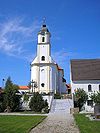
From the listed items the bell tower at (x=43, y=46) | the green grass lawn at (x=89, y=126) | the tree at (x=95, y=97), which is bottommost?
the green grass lawn at (x=89, y=126)

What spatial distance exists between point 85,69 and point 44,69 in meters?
14.1

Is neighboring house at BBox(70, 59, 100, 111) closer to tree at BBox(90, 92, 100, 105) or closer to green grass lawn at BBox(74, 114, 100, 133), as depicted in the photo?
tree at BBox(90, 92, 100, 105)

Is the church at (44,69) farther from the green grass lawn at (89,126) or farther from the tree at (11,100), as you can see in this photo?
the green grass lawn at (89,126)

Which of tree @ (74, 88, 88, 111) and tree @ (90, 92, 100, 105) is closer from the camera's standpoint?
tree @ (90, 92, 100, 105)

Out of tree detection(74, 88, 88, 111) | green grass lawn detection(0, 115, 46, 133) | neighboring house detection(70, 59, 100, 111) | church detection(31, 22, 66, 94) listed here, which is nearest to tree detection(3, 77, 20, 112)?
tree detection(74, 88, 88, 111)

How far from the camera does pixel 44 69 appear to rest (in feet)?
221

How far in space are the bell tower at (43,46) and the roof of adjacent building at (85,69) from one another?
34.2 feet

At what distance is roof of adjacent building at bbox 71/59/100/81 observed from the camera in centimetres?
5381

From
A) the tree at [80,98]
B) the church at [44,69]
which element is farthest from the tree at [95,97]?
the church at [44,69]

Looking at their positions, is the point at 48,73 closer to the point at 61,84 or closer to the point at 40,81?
the point at 40,81

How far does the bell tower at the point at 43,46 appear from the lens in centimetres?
6857

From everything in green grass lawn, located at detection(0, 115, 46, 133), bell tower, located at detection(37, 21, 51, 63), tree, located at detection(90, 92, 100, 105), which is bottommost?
green grass lawn, located at detection(0, 115, 46, 133)

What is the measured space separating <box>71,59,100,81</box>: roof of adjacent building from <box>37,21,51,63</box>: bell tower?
34.2 ft

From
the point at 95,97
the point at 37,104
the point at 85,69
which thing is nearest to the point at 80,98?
the point at 95,97
